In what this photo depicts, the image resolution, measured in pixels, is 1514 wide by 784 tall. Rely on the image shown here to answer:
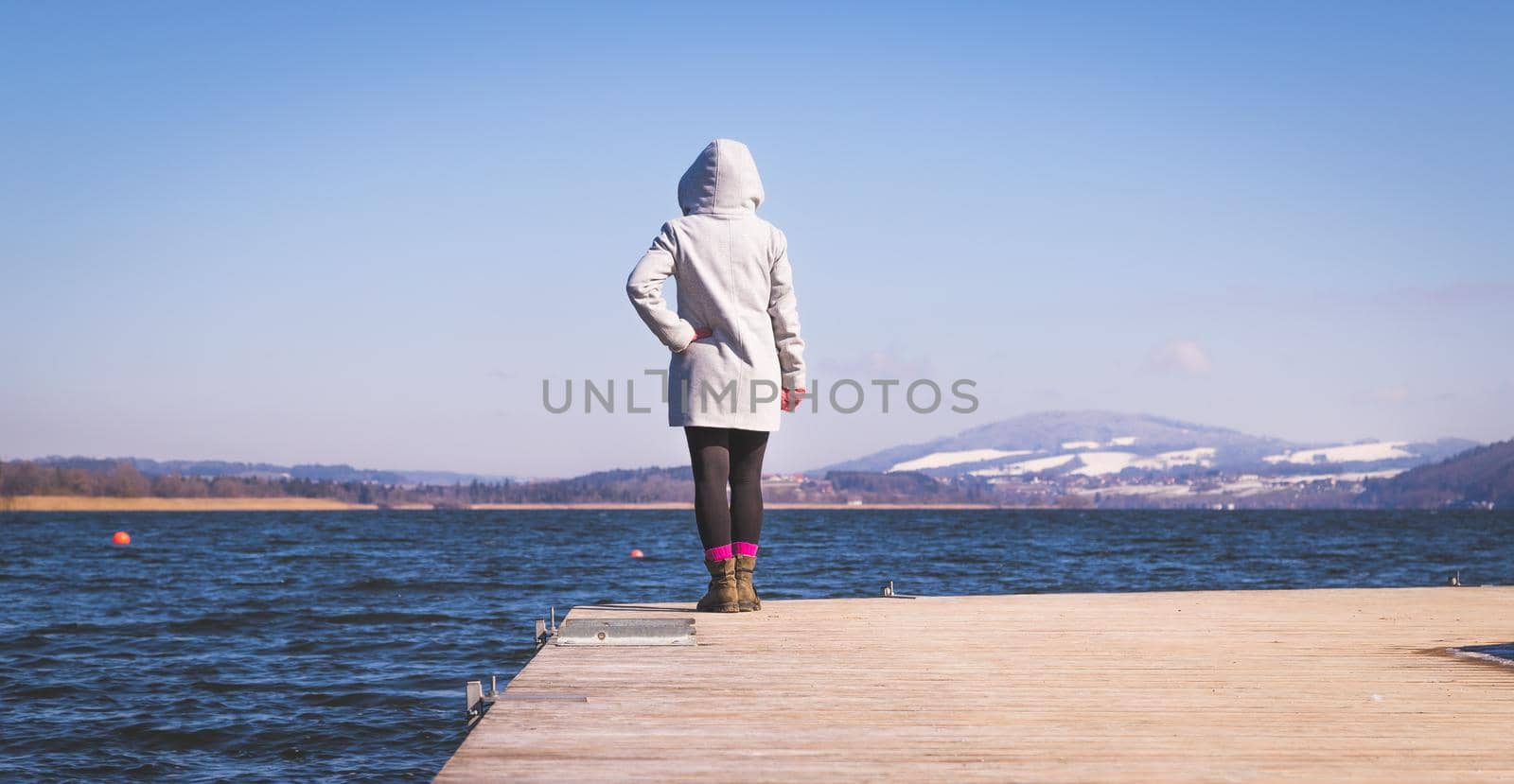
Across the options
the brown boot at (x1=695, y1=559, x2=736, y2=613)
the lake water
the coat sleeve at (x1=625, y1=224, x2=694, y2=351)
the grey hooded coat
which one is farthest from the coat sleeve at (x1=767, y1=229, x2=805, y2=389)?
the lake water

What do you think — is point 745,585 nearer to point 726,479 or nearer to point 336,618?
point 726,479

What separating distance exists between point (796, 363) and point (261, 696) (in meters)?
7.79

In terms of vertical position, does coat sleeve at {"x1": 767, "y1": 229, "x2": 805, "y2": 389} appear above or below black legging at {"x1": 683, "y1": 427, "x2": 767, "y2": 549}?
above

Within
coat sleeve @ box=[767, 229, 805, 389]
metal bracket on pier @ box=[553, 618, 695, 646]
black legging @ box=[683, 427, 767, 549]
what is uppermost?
coat sleeve @ box=[767, 229, 805, 389]

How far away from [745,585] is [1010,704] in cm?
277

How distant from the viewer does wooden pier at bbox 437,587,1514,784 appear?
328 cm

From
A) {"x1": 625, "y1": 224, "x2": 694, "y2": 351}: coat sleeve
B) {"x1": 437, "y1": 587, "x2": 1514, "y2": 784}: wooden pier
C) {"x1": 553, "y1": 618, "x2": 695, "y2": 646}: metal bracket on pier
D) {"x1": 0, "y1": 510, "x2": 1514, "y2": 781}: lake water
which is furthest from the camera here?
{"x1": 0, "y1": 510, "x2": 1514, "y2": 781}: lake water

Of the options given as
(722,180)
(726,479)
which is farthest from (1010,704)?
(722,180)

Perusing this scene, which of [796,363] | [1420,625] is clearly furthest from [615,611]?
[1420,625]

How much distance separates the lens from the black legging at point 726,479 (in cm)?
643

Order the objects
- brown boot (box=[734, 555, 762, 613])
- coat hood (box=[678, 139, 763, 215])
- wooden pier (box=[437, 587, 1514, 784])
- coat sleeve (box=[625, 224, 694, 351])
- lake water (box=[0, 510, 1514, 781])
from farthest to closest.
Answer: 1. lake water (box=[0, 510, 1514, 781])
2. brown boot (box=[734, 555, 762, 613])
3. coat hood (box=[678, 139, 763, 215])
4. coat sleeve (box=[625, 224, 694, 351])
5. wooden pier (box=[437, 587, 1514, 784])

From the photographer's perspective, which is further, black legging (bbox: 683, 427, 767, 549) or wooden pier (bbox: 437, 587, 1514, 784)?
black legging (bbox: 683, 427, 767, 549)

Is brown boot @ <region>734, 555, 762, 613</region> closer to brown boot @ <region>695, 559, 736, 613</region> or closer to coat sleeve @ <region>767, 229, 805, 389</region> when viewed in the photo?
brown boot @ <region>695, 559, 736, 613</region>

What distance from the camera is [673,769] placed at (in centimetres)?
321
